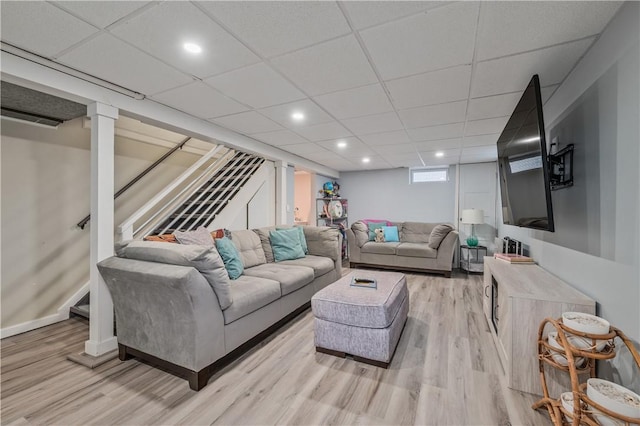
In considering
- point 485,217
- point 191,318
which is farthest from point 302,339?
point 485,217

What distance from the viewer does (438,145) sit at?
4.16 meters

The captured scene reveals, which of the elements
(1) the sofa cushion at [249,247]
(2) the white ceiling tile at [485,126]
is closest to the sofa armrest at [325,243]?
(1) the sofa cushion at [249,247]

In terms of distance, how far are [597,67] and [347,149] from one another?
10.0 ft

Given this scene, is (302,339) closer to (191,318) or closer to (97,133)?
(191,318)

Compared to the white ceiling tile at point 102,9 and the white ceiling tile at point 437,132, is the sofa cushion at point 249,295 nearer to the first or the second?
the white ceiling tile at point 102,9

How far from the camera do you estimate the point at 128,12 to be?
1409 mm

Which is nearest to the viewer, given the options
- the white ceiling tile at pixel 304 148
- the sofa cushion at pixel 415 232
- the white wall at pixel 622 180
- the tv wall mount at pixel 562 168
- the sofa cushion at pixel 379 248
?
the white wall at pixel 622 180

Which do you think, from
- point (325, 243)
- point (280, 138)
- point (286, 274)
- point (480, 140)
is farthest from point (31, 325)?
point (480, 140)

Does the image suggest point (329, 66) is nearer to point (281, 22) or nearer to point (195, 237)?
point (281, 22)

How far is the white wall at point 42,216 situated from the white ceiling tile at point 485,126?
4392 millimetres

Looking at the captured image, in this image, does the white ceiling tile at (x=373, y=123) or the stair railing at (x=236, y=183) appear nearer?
the white ceiling tile at (x=373, y=123)

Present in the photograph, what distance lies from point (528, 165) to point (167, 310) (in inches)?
106

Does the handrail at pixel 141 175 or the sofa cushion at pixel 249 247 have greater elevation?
the handrail at pixel 141 175

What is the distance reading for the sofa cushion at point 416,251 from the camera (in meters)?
4.88
